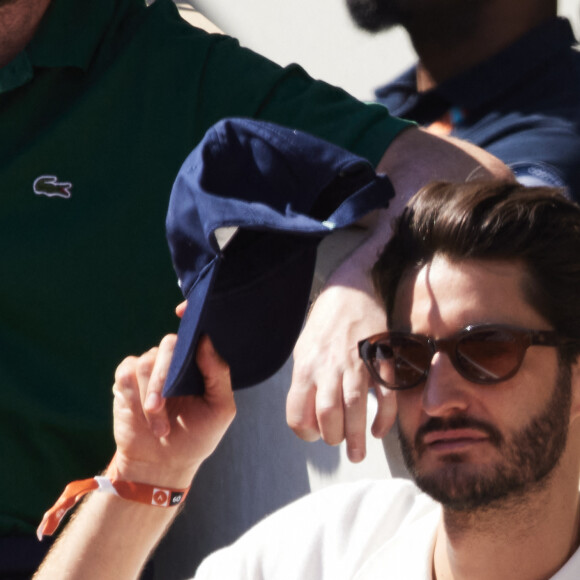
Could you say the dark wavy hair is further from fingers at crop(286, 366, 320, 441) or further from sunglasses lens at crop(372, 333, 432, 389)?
fingers at crop(286, 366, 320, 441)

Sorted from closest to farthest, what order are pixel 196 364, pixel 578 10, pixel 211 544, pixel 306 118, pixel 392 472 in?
pixel 196 364
pixel 306 118
pixel 392 472
pixel 578 10
pixel 211 544

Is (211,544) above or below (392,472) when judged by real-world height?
below

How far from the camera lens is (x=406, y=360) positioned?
1.70 m

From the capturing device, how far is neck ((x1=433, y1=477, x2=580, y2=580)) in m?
1.70

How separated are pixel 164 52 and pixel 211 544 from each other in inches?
52.8

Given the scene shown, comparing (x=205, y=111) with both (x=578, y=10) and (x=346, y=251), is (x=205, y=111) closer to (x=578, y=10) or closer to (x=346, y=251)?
(x=346, y=251)

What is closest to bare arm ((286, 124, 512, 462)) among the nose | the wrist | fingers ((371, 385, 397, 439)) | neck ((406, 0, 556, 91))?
fingers ((371, 385, 397, 439))

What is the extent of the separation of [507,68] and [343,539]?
121 cm

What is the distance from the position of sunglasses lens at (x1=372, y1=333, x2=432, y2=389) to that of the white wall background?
1663 mm

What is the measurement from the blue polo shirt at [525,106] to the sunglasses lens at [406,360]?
59 centimetres

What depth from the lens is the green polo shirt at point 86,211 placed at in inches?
85.6

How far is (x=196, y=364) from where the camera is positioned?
5.38 ft

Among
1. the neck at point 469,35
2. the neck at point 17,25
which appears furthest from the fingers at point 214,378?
the neck at point 469,35

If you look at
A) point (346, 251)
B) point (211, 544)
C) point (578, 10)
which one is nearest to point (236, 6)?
point (578, 10)
